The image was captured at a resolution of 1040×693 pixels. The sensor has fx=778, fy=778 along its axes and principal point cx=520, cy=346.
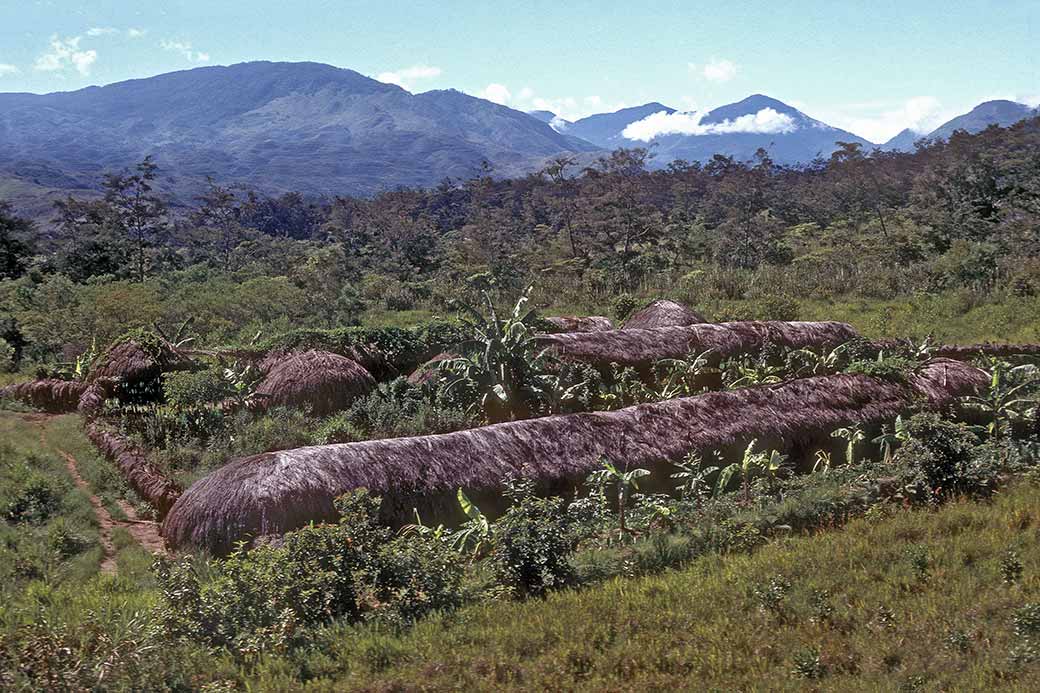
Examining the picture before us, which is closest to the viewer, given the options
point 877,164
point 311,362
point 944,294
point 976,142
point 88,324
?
point 311,362

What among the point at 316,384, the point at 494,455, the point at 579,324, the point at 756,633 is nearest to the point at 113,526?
the point at 316,384

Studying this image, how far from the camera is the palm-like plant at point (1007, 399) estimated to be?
10848 mm

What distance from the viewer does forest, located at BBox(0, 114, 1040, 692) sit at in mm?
5297

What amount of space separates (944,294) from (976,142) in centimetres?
4694

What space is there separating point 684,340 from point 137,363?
1011 cm

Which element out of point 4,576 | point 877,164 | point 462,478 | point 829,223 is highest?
point 877,164

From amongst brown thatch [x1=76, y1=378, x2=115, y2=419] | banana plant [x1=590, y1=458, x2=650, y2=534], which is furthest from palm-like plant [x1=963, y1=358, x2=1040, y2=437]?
brown thatch [x1=76, y1=378, x2=115, y2=419]

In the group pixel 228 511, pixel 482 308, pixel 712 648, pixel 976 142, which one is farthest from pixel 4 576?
pixel 976 142

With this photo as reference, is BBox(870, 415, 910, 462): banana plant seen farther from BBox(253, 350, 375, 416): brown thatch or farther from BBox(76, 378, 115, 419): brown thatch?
BBox(76, 378, 115, 419): brown thatch

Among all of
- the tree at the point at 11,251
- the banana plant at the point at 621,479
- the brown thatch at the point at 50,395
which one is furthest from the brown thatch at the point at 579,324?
the tree at the point at 11,251

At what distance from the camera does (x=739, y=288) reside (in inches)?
993

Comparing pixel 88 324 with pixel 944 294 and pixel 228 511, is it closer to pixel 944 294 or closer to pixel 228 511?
pixel 228 511

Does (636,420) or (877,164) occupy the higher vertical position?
(877,164)

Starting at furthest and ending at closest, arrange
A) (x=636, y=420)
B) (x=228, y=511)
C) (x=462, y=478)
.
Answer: (x=636, y=420)
(x=462, y=478)
(x=228, y=511)
